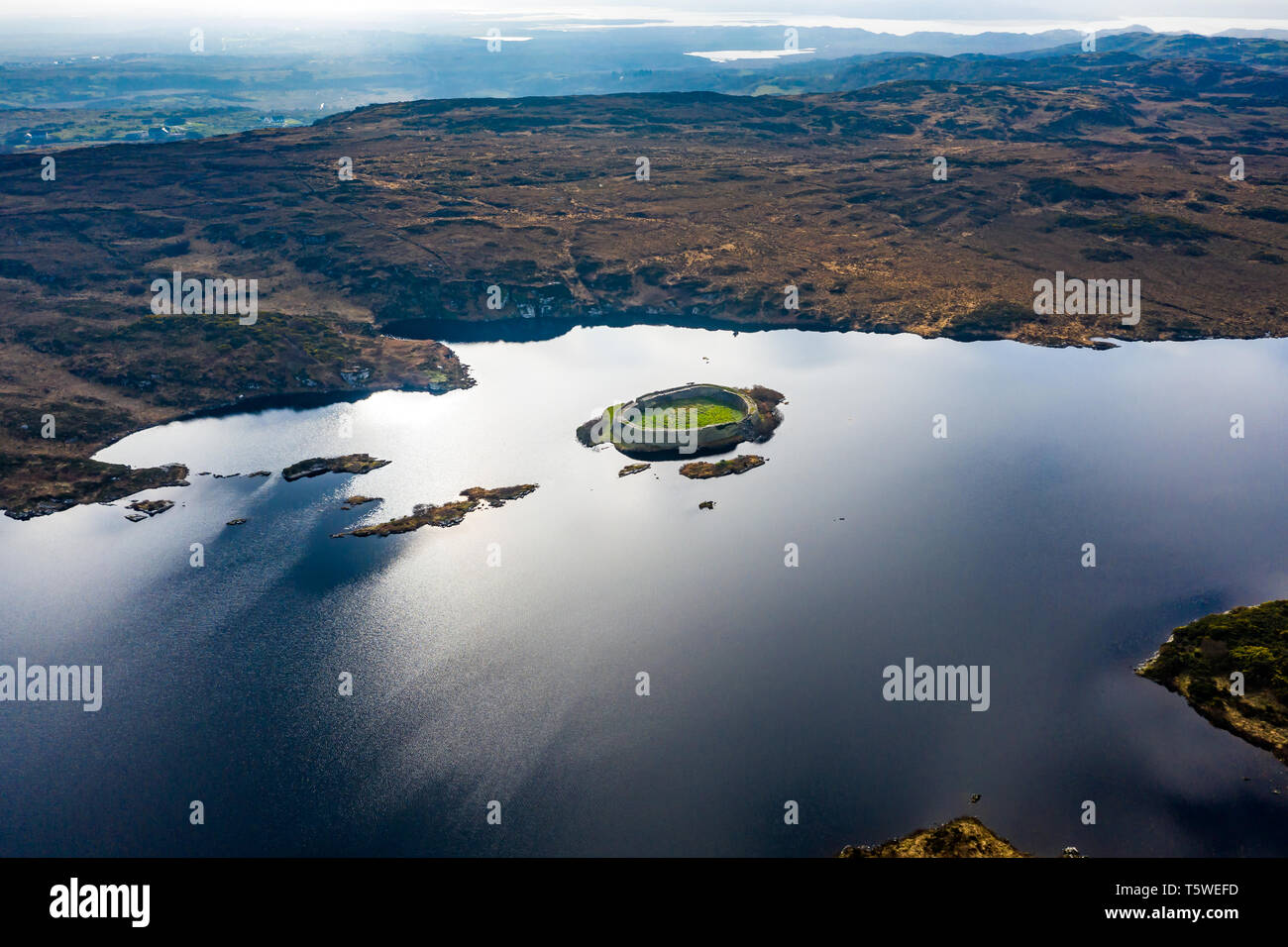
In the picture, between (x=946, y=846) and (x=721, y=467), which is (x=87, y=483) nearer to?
(x=721, y=467)

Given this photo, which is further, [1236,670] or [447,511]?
[447,511]

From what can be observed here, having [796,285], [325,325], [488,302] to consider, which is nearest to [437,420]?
[325,325]

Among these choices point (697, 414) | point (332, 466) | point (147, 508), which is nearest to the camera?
point (147, 508)

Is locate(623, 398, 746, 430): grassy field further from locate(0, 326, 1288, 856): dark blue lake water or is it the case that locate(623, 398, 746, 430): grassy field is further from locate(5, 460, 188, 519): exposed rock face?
locate(5, 460, 188, 519): exposed rock face

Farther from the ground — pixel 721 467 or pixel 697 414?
pixel 697 414

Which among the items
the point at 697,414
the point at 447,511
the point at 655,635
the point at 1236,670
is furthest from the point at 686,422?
the point at 1236,670

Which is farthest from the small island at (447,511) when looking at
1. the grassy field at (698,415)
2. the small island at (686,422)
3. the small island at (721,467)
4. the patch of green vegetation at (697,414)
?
the patch of green vegetation at (697,414)

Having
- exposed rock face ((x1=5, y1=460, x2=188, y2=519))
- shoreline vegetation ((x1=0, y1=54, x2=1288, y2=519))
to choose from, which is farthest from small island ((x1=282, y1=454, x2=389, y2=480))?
shoreline vegetation ((x1=0, y1=54, x2=1288, y2=519))

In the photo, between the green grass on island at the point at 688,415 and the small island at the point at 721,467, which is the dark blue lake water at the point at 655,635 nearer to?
the small island at the point at 721,467
